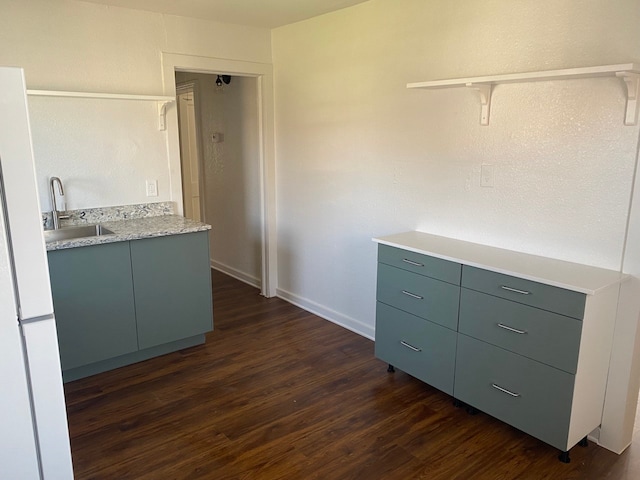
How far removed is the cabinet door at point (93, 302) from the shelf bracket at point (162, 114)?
1.12m

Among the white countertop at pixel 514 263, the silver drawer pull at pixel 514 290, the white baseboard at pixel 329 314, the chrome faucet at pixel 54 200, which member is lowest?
the white baseboard at pixel 329 314

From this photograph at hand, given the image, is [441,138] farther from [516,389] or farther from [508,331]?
[516,389]

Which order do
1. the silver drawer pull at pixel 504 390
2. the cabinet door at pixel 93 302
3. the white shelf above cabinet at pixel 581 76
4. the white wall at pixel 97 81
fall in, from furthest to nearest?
the white wall at pixel 97 81, the cabinet door at pixel 93 302, the silver drawer pull at pixel 504 390, the white shelf above cabinet at pixel 581 76

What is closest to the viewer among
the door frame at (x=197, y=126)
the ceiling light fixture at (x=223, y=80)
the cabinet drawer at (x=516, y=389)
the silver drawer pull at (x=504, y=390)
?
the cabinet drawer at (x=516, y=389)

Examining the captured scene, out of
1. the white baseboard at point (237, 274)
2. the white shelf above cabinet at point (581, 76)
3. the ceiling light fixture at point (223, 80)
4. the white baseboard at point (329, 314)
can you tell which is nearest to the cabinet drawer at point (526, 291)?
the white shelf above cabinet at point (581, 76)

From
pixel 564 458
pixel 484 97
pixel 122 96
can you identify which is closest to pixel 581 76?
pixel 484 97

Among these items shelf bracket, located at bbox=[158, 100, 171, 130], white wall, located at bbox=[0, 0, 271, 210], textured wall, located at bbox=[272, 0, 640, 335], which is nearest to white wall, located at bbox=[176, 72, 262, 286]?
textured wall, located at bbox=[272, 0, 640, 335]

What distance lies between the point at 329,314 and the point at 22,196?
3.06 metres

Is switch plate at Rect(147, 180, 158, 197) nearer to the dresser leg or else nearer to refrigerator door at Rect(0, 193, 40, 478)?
refrigerator door at Rect(0, 193, 40, 478)

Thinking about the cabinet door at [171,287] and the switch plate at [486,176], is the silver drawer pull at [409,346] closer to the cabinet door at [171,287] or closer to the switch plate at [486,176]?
the switch plate at [486,176]

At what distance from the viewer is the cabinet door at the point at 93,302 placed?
281 centimetres

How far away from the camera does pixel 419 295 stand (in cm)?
279

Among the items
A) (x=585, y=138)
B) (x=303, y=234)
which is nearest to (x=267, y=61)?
(x=303, y=234)

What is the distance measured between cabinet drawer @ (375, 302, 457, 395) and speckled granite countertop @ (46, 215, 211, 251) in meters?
1.41
